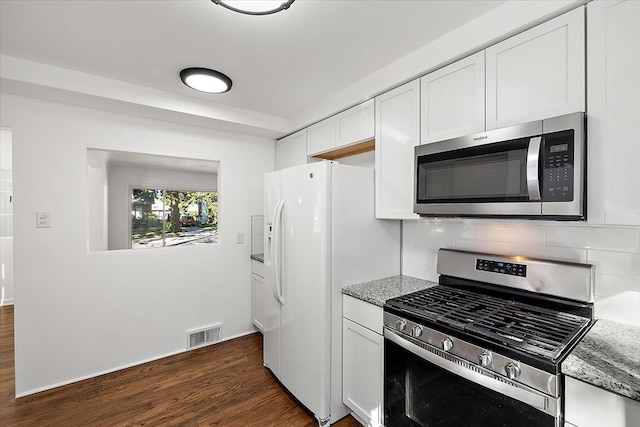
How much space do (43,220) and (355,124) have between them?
99.9 inches

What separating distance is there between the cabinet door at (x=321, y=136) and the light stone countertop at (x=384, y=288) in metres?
1.24

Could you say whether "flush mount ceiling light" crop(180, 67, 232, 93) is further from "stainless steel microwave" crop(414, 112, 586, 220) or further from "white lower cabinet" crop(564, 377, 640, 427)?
"white lower cabinet" crop(564, 377, 640, 427)

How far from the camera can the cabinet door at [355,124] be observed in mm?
2242

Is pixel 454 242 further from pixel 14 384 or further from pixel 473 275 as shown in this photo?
pixel 14 384

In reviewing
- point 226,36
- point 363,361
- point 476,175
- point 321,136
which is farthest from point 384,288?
point 226,36

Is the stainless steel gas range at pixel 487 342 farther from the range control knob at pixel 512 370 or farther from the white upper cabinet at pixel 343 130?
the white upper cabinet at pixel 343 130

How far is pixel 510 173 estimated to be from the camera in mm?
1377

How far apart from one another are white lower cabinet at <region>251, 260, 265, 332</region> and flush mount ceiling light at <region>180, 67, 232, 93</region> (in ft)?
5.60

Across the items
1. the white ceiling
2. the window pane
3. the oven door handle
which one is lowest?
the oven door handle

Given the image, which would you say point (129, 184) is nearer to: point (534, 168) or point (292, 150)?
point (292, 150)

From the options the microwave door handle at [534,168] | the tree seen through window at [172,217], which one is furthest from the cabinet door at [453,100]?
the tree seen through window at [172,217]

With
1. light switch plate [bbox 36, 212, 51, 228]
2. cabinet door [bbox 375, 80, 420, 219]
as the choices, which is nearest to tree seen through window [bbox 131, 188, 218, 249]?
light switch plate [bbox 36, 212, 51, 228]

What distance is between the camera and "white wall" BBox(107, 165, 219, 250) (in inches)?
111

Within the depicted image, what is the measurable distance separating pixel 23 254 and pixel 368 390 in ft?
8.75
